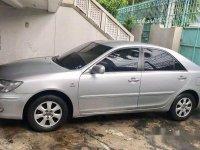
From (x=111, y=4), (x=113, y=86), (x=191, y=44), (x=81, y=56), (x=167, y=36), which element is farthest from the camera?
(x=111, y=4)

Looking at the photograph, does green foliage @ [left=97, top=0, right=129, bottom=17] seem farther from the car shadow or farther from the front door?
the front door

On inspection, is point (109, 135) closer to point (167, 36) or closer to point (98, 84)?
point (98, 84)

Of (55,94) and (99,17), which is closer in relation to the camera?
(55,94)

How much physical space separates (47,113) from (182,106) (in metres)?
2.92

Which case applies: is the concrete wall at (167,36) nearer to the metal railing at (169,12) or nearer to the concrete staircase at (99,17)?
the metal railing at (169,12)

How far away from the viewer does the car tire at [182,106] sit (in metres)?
6.62

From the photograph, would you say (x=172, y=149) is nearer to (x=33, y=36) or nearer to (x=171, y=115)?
(x=171, y=115)

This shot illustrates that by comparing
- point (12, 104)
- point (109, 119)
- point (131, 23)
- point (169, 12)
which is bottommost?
point (109, 119)

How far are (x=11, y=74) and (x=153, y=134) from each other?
2.73 metres

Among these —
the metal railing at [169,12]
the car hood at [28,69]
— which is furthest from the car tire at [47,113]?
the metal railing at [169,12]

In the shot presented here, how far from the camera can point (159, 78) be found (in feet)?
20.4

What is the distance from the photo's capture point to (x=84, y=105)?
560 cm

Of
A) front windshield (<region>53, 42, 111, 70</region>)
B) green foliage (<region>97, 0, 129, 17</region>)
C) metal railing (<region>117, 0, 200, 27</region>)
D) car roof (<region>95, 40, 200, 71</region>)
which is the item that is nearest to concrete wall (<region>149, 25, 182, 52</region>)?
metal railing (<region>117, 0, 200, 27</region>)

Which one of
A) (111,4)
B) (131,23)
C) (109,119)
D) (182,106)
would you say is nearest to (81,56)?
(109,119)
